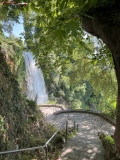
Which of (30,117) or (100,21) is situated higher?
(100,21)

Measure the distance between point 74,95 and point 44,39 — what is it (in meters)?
21.5

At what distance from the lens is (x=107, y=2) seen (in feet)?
Result: 3.88

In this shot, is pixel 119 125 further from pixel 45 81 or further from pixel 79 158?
pixel 45 81

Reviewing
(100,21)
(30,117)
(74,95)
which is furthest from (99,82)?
(74,95)

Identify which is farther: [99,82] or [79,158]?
[99,82]

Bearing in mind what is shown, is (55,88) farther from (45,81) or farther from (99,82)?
(99,82)

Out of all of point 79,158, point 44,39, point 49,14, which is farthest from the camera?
point 79,158

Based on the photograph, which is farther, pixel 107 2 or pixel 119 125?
pixel 119 125

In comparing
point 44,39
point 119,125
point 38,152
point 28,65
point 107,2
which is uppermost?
point 28,65

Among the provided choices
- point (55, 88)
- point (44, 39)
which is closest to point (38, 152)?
point (44, 39)

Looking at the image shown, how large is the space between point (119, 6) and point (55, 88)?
20269 mm

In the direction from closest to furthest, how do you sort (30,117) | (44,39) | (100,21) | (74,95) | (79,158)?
(100,21)
(44,39)
(79,158)
(30,117)
(74,95)

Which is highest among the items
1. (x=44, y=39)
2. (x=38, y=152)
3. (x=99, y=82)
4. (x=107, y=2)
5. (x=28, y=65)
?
(x=28, y=65)

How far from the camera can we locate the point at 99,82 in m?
6.21
